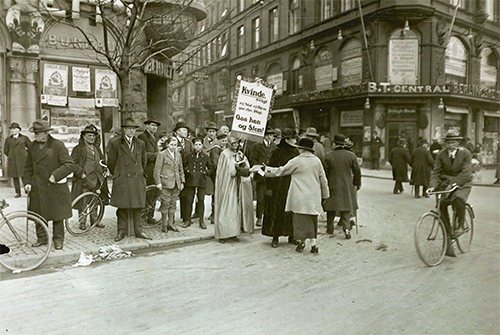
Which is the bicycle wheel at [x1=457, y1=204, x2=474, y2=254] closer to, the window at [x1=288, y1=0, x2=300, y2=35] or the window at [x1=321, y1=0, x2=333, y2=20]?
the window at [x1=321, y1=0, x2=333, y2=20]

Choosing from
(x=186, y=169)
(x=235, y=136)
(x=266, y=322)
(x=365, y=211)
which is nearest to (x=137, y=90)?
(x=186, y=169)

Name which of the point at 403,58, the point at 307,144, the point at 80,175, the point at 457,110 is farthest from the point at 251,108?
the point at 457,110

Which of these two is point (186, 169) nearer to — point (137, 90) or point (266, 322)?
point (266, 322)

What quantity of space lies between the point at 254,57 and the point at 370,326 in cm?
3608

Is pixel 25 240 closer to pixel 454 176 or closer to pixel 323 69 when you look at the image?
pixel 454 176

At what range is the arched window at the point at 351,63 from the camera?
26312mm

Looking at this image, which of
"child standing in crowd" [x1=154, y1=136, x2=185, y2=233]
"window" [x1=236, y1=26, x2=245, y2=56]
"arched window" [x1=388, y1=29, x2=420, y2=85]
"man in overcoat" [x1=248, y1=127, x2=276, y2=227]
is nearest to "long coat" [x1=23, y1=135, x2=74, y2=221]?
"child standing in crowd" [x1=154, y1=136, x2=185, y2=233]

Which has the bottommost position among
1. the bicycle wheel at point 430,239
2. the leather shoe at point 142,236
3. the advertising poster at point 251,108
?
the leather shoe at point 142,236

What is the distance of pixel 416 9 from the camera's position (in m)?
23.9

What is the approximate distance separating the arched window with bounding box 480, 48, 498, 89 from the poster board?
84.9 feet

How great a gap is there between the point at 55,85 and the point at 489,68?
1097 inches

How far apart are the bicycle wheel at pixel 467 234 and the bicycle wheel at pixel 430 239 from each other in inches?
23.9

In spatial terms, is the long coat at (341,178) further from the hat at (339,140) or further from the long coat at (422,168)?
the long coat at (422,168)

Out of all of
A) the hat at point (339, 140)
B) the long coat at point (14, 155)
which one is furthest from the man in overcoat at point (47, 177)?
the long coat at point (14, 155)
